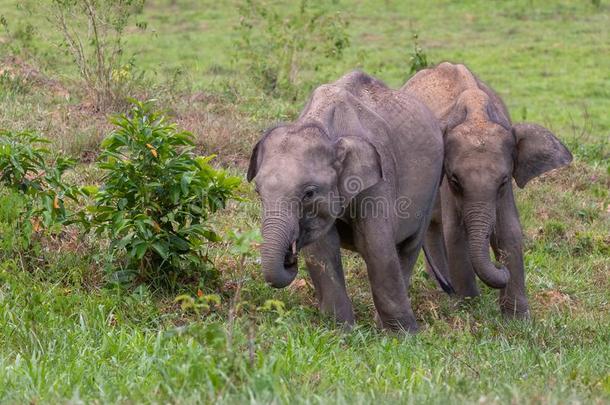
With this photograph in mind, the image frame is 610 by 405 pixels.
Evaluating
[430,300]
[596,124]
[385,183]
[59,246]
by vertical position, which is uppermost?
[385,183]

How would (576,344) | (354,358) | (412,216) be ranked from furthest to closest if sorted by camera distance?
(412,216) < (576,344) < (354,358)

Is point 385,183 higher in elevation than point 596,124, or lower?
higher

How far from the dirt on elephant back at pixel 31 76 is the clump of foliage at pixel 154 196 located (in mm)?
5556

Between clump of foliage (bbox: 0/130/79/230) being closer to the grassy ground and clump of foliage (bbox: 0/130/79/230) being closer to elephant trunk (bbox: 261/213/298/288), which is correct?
the grassy ground

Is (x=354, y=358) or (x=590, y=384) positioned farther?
(x=354, y=358)

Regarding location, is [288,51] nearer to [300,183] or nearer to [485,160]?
[485,160]

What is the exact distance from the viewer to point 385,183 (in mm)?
8359

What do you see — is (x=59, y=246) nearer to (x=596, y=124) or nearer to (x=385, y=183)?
(x=385, y=183)

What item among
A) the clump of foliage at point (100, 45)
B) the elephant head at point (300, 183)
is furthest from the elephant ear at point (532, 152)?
the clump of foliage at point (100, 45)

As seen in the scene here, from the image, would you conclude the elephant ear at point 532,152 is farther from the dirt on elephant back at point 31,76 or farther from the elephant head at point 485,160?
the dirt on elephant back at point 31,76

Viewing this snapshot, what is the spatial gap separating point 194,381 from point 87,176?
603 cm

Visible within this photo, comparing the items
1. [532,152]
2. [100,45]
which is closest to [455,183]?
[532,152]

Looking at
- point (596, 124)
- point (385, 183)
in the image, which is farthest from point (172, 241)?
point (596, 124)

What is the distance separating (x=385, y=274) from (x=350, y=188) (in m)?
0.80
